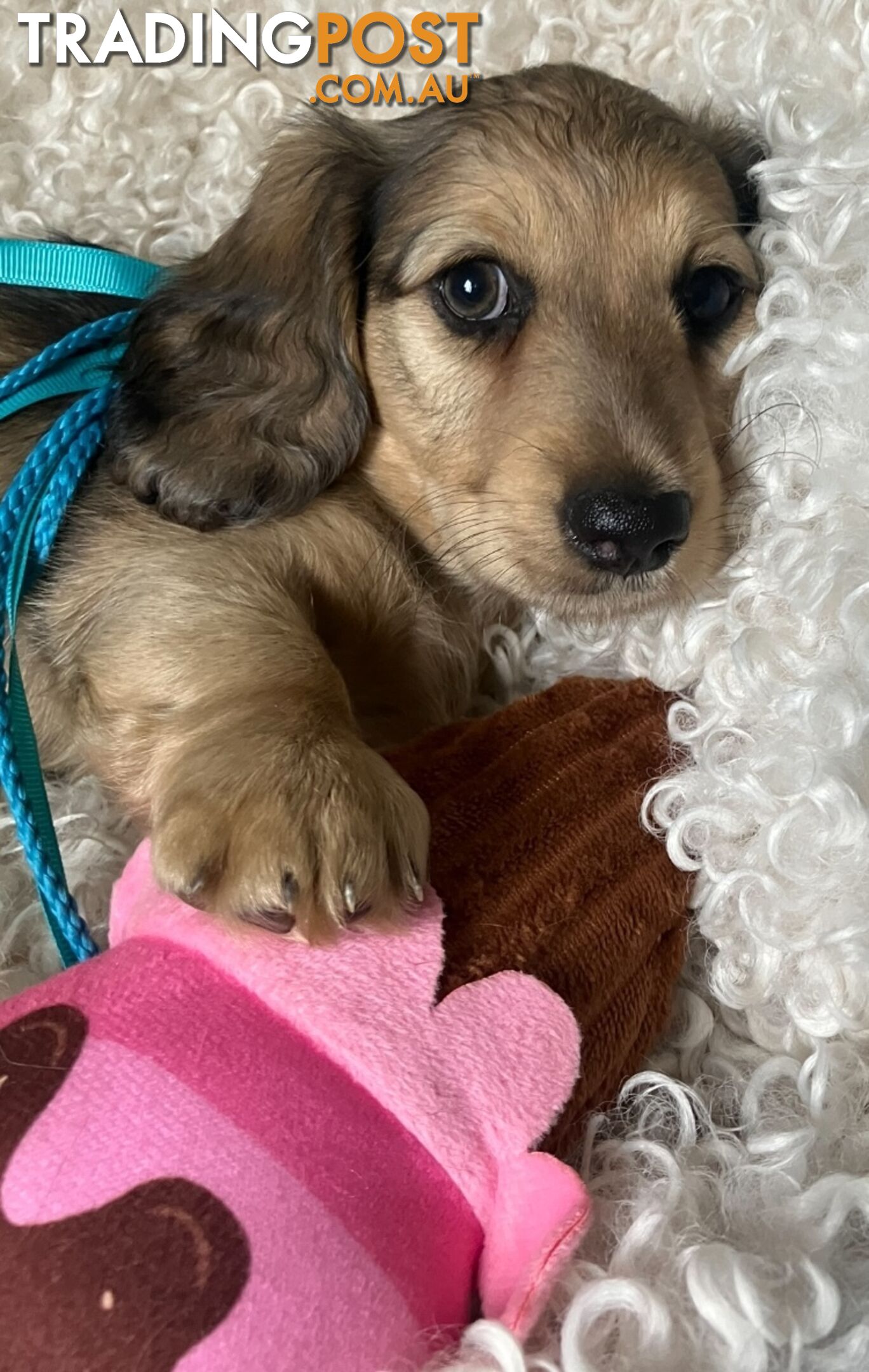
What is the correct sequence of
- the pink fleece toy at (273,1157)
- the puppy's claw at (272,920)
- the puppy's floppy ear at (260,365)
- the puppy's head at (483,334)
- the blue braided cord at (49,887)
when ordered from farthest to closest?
the puppy's floppy ear at (260,365) → the puppy's head at (483,334) → the blue braided cord at (49,887) → the puppy's claw at (272,920) → the pink fleece toy at (273,1157)

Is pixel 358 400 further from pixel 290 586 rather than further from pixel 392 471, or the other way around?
pixel 290 586

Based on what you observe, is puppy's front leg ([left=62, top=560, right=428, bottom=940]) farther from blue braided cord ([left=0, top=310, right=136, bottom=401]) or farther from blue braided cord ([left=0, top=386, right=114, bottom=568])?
blue braided cord ([left=0, top=310, right=136, bottom=401])

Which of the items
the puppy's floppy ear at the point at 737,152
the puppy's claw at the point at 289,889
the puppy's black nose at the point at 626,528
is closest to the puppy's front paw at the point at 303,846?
the puppy's claw at the point at 289,889

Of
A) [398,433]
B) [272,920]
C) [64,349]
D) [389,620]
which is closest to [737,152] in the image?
[398,433]

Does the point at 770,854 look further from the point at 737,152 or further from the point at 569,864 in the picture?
the point at 737,152

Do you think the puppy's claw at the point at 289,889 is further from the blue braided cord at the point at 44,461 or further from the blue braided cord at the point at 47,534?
the blue braided cord at the point at 44,461

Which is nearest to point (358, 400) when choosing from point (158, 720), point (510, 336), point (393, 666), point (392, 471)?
point (392, 471)
